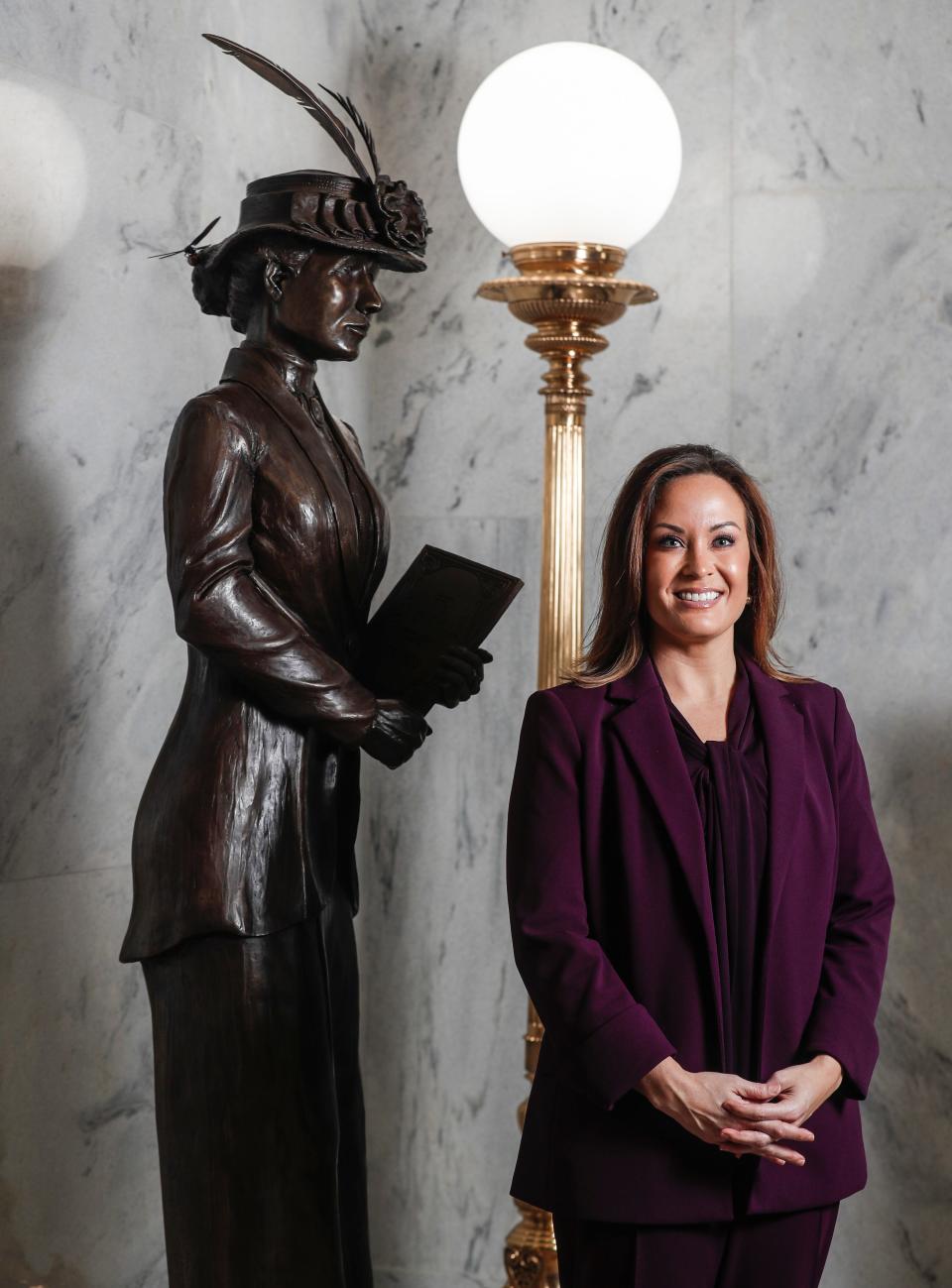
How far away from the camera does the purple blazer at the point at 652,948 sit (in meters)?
1.90

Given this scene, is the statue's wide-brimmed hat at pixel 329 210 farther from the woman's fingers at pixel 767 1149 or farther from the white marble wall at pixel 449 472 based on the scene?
the woman's fingers at pixel 767 1149

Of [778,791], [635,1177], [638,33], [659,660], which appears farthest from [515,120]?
[635,1177]

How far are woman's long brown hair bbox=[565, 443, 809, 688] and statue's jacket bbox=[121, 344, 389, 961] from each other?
0.39 m

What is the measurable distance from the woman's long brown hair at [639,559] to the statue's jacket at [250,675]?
1.27ft

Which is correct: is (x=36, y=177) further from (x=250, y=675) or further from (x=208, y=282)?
(x=250, y=675)

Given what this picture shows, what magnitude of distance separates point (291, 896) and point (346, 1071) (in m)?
0.38

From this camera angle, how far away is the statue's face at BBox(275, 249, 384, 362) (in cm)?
229

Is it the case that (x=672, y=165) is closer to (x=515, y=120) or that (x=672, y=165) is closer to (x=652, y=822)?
(x=515, y=120)

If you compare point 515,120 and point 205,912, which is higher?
point 515,120

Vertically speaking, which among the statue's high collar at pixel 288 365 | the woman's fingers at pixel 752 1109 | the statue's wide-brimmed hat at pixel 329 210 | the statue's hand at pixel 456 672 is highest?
the statue's wide-brimmed hat at pixel 329 210

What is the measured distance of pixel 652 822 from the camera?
1.96 m

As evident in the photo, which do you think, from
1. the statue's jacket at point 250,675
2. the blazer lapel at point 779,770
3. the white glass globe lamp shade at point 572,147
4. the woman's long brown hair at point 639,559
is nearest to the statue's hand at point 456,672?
the statue's jacket at point 250,675

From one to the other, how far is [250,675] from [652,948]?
2.26 ft

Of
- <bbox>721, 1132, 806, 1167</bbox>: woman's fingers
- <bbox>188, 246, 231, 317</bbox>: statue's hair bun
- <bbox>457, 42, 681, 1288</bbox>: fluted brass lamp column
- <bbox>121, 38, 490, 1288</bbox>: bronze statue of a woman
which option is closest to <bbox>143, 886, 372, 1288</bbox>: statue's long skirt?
<bbox>121, 38, 490, 1288</bbox>: bronze statue of a woman
